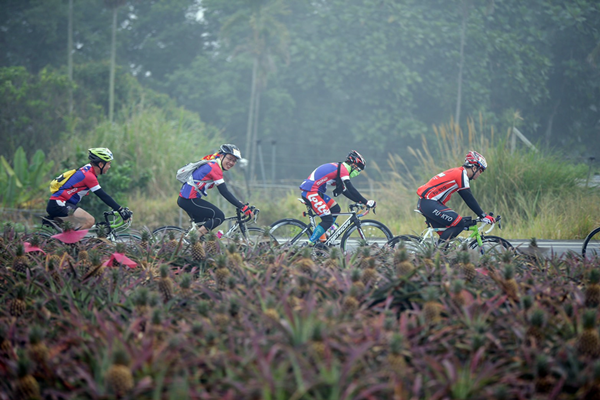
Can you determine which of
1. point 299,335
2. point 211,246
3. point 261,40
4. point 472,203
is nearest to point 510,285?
point 299,335

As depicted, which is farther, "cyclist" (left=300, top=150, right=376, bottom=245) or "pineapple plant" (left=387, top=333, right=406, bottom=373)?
"cyclist" (left=300, top=150, right=376, bottom=245)

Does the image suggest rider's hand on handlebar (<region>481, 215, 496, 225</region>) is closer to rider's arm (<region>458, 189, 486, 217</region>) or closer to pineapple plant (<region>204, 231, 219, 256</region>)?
rider's arm (<region>458, 189, 486, 217</region>)

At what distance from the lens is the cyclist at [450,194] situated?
841cm

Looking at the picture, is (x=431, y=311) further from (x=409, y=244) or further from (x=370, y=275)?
(x=409, y=244)

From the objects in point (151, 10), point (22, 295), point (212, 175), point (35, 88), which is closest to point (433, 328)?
point (22, 295)

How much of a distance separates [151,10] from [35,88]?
81.4 feet

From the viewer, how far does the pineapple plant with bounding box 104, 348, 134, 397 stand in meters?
2.35

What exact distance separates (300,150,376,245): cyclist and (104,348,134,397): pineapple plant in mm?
6828

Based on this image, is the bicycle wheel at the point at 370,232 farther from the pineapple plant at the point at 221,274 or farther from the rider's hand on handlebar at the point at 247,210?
the pineapple plant at the point at 221,274

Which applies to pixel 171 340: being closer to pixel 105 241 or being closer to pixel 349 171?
pixel 105 241

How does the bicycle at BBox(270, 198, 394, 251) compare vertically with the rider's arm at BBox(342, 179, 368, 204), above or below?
below

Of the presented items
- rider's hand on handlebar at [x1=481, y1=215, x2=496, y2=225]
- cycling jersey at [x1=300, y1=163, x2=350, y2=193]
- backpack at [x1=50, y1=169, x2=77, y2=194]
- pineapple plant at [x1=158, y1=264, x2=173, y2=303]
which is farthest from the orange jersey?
pineapple plant at [x1=158, y1=264, x2=173, y2=303]

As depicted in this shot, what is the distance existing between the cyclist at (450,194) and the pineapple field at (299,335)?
434 centimetres

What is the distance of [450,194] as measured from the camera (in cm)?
868
